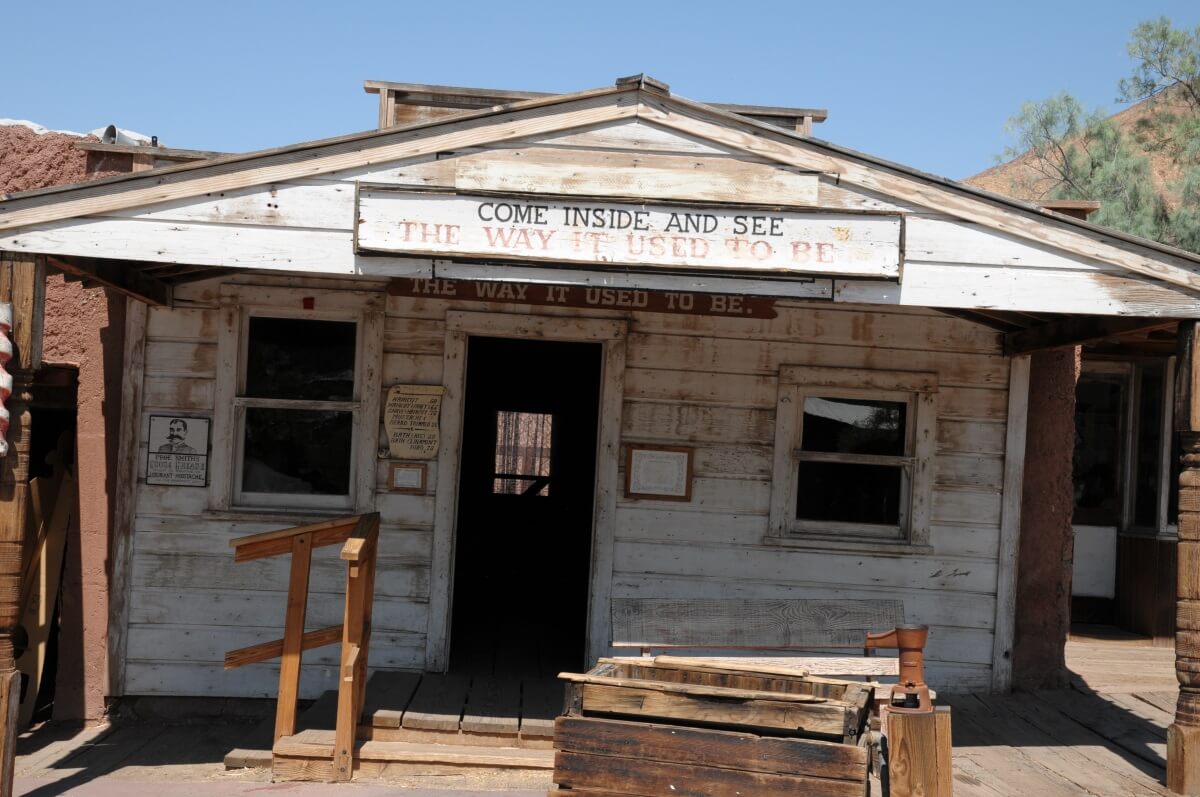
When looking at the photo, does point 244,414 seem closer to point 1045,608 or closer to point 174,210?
point 174,210

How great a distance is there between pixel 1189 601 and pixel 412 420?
4.48m

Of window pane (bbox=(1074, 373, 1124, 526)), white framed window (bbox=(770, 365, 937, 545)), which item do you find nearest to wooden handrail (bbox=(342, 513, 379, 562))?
white framed window (bbox=(770, 365, 937, 545))

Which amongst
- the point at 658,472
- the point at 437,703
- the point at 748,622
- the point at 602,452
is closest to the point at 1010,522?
the point at 748,622

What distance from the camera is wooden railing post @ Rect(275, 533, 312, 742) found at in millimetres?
5523

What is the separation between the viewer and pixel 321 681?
22.1 feet

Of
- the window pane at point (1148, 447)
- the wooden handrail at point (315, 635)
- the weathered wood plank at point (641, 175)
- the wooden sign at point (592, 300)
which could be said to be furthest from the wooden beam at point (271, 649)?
the window pane at point (1148, 447)

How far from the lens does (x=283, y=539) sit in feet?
18.2

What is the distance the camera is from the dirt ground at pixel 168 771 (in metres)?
5.34

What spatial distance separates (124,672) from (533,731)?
2.73 metres

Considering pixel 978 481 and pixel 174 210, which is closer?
pixel 174 210

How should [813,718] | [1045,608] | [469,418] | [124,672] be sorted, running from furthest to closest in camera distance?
[469,418]
[1045,608]
[124,672]
[813,718]

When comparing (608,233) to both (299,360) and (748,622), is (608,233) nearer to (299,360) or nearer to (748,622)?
(748,622)

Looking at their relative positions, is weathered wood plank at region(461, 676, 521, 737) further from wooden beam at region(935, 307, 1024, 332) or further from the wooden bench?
wooden beam at region(935, 307, 1024, 332)

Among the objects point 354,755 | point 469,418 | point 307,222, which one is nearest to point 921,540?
point 354,755
